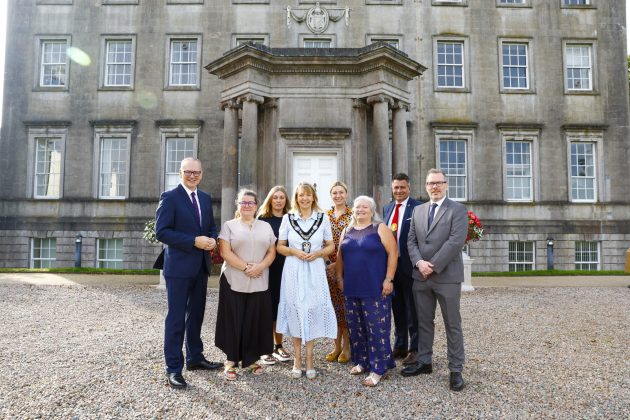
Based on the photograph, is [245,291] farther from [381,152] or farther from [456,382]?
[381,152]

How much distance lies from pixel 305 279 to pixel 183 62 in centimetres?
1662

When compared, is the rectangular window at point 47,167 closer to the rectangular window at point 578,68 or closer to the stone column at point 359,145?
the stone column at point 359,145

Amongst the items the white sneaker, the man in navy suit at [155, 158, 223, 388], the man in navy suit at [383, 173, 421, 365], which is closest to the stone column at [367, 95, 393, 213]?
the man in navy suit at [383, 173, 421, 365]

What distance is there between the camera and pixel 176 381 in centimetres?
432

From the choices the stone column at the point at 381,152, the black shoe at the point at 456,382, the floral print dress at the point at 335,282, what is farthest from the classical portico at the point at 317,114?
the black shoe at the point at 456,382

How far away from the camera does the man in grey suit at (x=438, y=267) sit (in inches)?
179

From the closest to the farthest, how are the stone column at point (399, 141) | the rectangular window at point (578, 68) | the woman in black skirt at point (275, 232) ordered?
the woman in black skirt at point (275, 232)
the stone column at point (399, 141)
the rectangular window at point (578, 68)

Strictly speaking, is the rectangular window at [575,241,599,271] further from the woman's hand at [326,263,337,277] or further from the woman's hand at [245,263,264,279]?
the woman's hand at [245,263,264,279]

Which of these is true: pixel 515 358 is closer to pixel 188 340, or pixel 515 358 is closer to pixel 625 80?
pixel 188 340

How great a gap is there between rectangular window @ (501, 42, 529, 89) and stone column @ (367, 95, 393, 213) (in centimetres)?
871

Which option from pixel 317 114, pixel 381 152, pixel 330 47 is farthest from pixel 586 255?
pixel 330 47

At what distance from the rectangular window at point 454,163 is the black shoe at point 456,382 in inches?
586

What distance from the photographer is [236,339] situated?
4.75m

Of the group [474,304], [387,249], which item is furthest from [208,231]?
[474,304]
